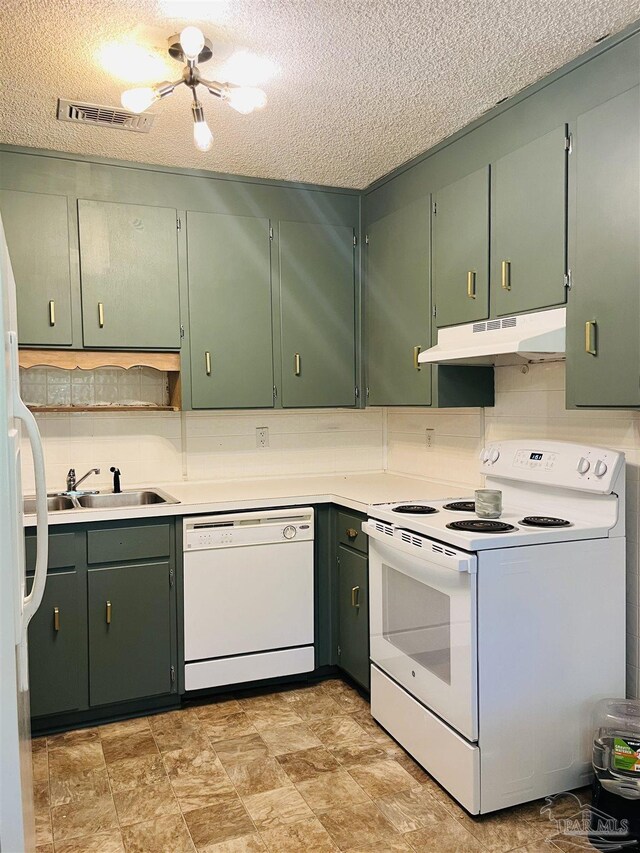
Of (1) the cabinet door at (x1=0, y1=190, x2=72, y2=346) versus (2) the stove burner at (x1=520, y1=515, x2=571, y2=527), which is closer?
(2) the stove burner at (x1=520, y1=515, x2=571, y2=527)

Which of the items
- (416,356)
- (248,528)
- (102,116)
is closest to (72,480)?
(248,528)

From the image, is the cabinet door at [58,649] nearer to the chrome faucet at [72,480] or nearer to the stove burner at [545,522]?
the chrome faucet at [72,480]

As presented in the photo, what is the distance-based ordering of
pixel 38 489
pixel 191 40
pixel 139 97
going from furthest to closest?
pixel 139 97, pixel 191 40, pixel 38 489

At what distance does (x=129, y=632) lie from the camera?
288 centimetres

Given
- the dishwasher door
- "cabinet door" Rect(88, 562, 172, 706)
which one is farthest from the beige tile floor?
the dishwasher door

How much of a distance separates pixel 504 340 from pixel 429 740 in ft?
4.80

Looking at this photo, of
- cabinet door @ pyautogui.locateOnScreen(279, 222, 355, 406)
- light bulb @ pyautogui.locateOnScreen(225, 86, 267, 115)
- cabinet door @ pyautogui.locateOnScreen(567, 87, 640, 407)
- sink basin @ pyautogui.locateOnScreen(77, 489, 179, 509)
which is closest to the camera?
cabinet door @ pyautogui.locateOnScreen(567, 87, 640, 407)

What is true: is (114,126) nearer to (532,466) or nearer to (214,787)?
(532,466)

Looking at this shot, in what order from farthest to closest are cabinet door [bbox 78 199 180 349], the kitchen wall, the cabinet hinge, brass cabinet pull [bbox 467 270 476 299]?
cabinet door [bbox 78 199 180 349] → brass cabinet pull [bbox 467 270 476 299] → the kitchen wall → the cabinet hinge

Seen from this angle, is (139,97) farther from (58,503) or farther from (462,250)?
(58,503)

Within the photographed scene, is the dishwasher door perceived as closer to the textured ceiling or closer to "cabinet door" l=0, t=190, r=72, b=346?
"cabinet door" l=0, t=190, r=72, b=346

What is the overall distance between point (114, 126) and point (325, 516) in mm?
1921

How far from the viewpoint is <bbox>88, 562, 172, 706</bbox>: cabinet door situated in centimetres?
282

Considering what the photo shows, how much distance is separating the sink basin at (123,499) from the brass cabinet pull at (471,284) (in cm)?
163
